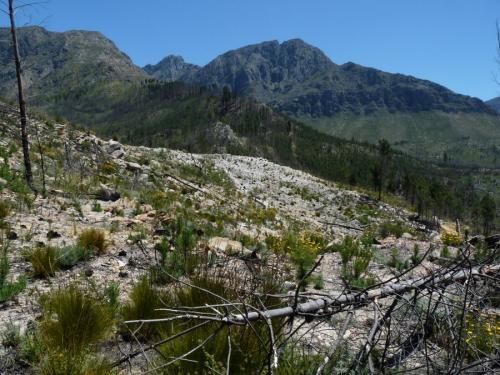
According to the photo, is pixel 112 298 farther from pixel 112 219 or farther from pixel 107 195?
pixel 107 195

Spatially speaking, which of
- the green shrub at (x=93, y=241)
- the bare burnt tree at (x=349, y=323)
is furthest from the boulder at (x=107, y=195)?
the bare burnt tree at (x=349, y=323)

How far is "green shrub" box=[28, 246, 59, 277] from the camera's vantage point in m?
5.01

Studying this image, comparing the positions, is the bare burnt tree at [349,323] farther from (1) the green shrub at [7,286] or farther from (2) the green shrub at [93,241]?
(2) the green shrub at [93,241]

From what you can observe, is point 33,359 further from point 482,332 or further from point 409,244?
point 409,244

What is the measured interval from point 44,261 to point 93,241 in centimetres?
115

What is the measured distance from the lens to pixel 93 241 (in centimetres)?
628

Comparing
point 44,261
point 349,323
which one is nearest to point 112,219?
point 44,261

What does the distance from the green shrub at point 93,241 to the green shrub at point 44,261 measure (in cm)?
71

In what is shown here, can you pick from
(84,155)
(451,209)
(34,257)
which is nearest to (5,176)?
(34,257)

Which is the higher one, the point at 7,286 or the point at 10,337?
the point at 7,286

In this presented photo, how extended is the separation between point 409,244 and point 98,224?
9053 millimetres

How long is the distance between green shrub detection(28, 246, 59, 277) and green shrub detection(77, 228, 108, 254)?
714 millimetres

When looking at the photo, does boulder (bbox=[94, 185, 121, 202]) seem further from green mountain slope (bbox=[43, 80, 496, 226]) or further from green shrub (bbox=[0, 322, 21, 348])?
green mountain slope (bbox=[43, 80, 496, 226])

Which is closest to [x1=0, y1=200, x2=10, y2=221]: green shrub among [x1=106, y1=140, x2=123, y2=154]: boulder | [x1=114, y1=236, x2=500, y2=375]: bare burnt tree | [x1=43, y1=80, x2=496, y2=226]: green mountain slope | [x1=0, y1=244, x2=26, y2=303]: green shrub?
[x1=0, y1=244, x2=26, y2=303]: green shrub
